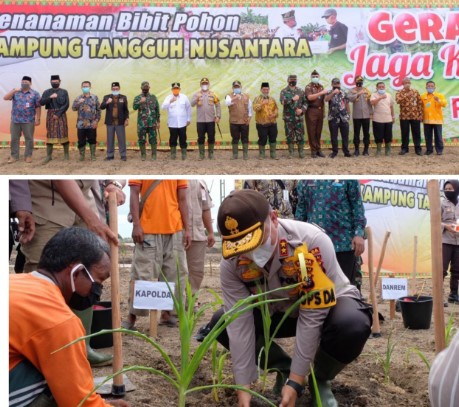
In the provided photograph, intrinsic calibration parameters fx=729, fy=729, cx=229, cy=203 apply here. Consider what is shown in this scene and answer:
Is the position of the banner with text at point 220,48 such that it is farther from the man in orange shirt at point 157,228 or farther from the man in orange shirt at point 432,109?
the man in orange shirt at point 157,228

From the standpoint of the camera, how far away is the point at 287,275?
2.59m

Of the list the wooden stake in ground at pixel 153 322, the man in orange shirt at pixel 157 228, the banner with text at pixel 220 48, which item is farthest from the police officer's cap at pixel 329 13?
the wooden stake in ground at pixel 153 322

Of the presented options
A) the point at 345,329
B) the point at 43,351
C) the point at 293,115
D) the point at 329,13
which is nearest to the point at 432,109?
the point at 293,115

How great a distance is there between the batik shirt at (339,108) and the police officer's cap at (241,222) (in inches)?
355

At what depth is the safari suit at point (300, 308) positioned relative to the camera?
2.57 m

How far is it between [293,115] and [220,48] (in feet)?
6.73

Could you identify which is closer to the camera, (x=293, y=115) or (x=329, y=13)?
(x=293, y=115)

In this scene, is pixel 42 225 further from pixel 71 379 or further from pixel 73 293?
pixel 71 379

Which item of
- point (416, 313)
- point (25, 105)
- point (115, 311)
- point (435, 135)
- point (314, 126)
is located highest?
point (25, 105)

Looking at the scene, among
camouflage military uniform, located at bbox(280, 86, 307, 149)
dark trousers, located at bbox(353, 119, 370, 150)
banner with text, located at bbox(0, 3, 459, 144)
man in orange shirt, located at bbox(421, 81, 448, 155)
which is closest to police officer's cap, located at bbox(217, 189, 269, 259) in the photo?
camouflage military uniform, located at bbox(280, 86, 307, 149)

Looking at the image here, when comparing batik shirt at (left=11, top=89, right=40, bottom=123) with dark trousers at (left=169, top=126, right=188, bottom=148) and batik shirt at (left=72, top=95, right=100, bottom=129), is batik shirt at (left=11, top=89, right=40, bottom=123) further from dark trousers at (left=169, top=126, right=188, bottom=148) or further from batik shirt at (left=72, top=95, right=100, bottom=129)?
dark trousers at (left=169, top=126, right=188, bottom=148)

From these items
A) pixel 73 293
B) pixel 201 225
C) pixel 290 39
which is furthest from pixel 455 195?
pixel 290 39

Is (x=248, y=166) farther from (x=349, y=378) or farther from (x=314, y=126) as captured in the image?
(x=349, y=378)

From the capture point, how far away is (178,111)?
11.0 m
